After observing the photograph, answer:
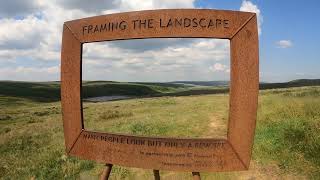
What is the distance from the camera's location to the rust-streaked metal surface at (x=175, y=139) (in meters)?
4.31

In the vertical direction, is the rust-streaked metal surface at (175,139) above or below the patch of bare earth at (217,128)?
above

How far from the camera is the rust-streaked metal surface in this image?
4312 millimetres

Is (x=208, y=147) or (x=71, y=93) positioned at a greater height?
(x=71, y=93)

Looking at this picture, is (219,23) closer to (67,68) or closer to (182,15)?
(182,15)

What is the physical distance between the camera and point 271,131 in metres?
11.9

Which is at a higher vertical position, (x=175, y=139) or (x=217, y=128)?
(x=175, y=139)

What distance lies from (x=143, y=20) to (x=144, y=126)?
36.0ft

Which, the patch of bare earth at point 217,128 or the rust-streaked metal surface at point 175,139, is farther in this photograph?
the patch of bare earth at point 217,128

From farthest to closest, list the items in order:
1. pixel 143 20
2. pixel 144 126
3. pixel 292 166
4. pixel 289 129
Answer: pixel 144 126, pixel 289 129, pixel 292 166, pixel 143 20

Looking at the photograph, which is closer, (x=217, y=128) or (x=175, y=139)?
(x=175, y=139)

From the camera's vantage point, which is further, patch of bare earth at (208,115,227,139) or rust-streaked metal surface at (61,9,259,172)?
patch of bare earth at (208,115,227,139)

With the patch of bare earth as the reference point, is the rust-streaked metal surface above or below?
above

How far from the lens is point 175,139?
4.56 metres

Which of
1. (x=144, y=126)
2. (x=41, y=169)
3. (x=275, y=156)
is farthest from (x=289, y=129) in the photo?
(x=41, y=169)
